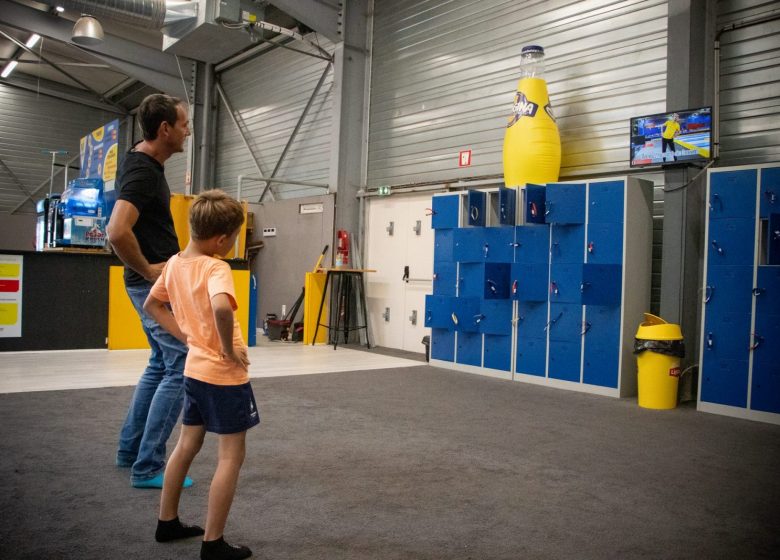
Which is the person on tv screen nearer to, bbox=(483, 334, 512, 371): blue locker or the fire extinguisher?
bbox=(483, 334, 512, 371): blue locker

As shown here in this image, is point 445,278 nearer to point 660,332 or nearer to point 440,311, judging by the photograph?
point 440,311

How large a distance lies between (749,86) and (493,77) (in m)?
2.68

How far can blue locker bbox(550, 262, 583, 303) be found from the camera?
5.32m

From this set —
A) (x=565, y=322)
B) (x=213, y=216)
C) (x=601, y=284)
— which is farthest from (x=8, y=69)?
(x=213, y=216)

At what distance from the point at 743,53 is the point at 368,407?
13.1 feet

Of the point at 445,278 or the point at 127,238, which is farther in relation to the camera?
the point at 445,278

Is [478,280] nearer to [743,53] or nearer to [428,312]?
[428,312]

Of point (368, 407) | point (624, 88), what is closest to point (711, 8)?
point (624, 88)

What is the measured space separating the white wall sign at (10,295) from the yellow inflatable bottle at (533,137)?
4835mm

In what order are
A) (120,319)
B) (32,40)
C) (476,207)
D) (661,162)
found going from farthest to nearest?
Answer: (32,40) → (120,319) → (476,207) → (661,162)

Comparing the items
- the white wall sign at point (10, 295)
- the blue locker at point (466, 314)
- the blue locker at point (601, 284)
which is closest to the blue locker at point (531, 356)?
the blue locker at point (466, 314)

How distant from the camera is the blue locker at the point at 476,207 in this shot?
6.10 m

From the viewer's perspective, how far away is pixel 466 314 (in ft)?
20.2

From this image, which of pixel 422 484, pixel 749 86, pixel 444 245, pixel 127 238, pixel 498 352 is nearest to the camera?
pixel 127 238
